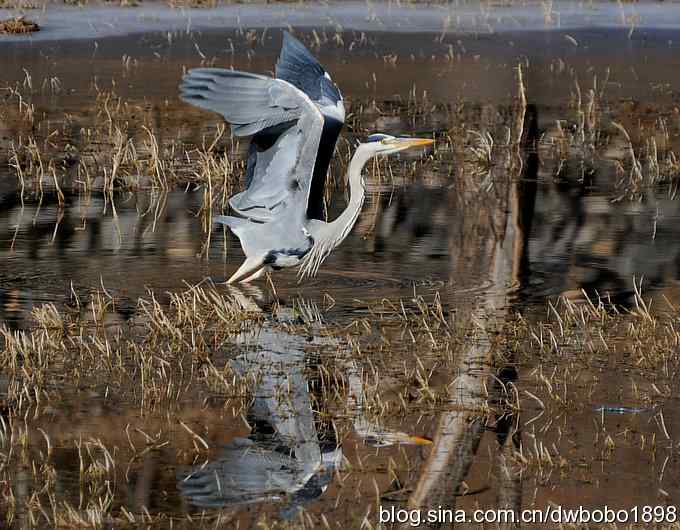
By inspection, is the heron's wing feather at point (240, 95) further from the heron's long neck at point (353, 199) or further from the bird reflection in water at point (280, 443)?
the bird reflection in water at point (280, 443)

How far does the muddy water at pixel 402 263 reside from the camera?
5543mm

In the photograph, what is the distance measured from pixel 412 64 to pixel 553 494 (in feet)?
48.0

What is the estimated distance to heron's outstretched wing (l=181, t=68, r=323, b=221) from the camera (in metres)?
7.93

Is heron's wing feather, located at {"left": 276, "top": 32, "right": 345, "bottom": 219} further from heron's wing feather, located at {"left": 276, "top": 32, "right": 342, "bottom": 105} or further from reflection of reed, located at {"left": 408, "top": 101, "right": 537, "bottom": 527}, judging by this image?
reflection of reed, located at {"left": 408, "top": 101, "right": 537, "bottom": 527}

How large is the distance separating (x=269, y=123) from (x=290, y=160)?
1.29 feet

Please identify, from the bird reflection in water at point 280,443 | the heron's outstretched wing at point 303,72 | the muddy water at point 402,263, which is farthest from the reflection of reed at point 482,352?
the heron's outstretched wing at point 303,72

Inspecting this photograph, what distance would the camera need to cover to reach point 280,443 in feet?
19.5

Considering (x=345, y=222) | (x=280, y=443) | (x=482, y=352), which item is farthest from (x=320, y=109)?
(x=280, y=443)

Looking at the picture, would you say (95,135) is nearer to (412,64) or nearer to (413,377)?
(412,64)

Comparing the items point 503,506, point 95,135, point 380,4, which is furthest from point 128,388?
point 380,4

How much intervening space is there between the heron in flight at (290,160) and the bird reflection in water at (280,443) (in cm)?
134

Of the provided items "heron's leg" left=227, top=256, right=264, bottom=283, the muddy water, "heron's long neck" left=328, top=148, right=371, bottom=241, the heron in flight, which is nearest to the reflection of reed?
the muddy water

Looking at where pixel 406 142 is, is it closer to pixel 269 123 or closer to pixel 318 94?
pixel 318 94

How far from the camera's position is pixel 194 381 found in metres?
6.76
